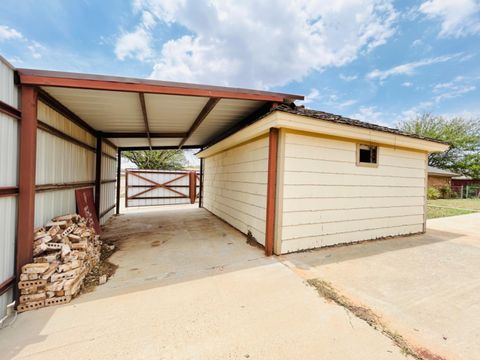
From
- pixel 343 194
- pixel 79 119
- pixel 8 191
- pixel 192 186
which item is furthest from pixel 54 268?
pixel 192 186

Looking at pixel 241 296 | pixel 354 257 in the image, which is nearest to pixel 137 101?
pixel 241 296

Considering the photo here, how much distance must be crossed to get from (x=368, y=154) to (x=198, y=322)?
4888 millimetres

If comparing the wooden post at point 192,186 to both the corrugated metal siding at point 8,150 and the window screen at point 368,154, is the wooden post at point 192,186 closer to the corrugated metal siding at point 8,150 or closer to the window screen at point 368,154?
the window screen at point 368,154

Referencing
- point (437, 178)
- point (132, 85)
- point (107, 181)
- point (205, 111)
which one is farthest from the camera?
point (437, 178)

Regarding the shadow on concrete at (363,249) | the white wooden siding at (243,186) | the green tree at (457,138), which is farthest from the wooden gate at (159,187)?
the green tree at (457,138)

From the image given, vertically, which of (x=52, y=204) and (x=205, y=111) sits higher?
(x=205, y=111)

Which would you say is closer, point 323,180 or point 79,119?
point 323,180

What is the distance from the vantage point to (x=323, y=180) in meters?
4.11

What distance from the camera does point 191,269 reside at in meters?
3.19

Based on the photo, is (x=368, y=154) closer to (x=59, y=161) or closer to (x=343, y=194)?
(x=343, y=194)

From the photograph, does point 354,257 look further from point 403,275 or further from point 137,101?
point 137,101

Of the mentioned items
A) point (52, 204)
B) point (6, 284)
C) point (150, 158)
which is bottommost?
point (6, 284)

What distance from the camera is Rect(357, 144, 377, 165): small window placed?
4.59m

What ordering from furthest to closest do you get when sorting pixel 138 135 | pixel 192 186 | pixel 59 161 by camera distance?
pixel 192 186 < pixel 138 135 < pixel 59 161
